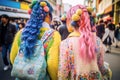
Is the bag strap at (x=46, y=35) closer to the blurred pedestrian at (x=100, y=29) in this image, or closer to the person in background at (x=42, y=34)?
the person in background at (x=42, y=34)

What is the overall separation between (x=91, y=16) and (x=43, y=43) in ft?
2.18

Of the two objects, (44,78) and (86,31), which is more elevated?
(86,31)

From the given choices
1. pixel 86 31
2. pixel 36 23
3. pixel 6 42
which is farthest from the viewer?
pixel 6 42

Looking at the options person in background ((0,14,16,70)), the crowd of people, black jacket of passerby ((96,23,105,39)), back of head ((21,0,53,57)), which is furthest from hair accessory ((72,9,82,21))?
black jacket of passerby ((96,23,105,39))

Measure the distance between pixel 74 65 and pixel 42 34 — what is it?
1.93 feet

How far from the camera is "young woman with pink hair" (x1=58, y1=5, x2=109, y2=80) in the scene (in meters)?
2.97

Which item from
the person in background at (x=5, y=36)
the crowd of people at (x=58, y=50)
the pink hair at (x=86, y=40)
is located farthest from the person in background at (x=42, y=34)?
the person in background at (x=5, y=36)

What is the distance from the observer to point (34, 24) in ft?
10.6

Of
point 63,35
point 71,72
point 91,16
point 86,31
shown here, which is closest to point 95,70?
point 71,72

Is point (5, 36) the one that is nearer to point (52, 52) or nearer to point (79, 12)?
point (52, 52)

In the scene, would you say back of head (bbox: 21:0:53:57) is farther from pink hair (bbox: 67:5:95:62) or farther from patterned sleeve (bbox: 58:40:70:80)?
pink hair (bbox: 67:5:95:62)

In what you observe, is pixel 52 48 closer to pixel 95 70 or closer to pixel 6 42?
pixel 95 70

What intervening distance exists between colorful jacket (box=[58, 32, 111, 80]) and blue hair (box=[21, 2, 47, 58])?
36 centimetres

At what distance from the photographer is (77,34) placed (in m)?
3.05
